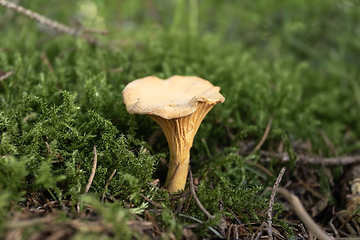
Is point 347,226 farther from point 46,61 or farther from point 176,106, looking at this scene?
point 46,61

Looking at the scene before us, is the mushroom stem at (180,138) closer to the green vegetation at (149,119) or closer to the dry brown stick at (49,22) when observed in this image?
the green vegetation at (149,119)

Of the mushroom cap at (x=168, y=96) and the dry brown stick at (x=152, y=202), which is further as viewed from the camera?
the dry brown stick at (x=152, y=202)

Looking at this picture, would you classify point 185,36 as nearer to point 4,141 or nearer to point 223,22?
point 223,22

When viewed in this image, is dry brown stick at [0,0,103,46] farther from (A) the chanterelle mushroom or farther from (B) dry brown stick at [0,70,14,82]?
(A) the chanterelle mushroom

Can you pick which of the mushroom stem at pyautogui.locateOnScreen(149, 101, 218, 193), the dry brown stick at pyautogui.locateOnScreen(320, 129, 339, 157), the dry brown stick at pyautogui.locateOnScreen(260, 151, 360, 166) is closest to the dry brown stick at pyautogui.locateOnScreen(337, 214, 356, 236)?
the dry brown stick at pyautogui.locateOnScreen(260, 151, 360, 166)

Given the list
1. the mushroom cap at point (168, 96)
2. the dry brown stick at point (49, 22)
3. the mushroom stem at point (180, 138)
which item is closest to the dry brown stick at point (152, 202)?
the mushroom stem at point (180, 138)

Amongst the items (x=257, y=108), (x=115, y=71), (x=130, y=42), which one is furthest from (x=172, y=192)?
(x=130, y=42)

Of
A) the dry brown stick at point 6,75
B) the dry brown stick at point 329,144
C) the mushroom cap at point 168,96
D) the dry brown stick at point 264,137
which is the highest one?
the mushroom cap at point 168,96
